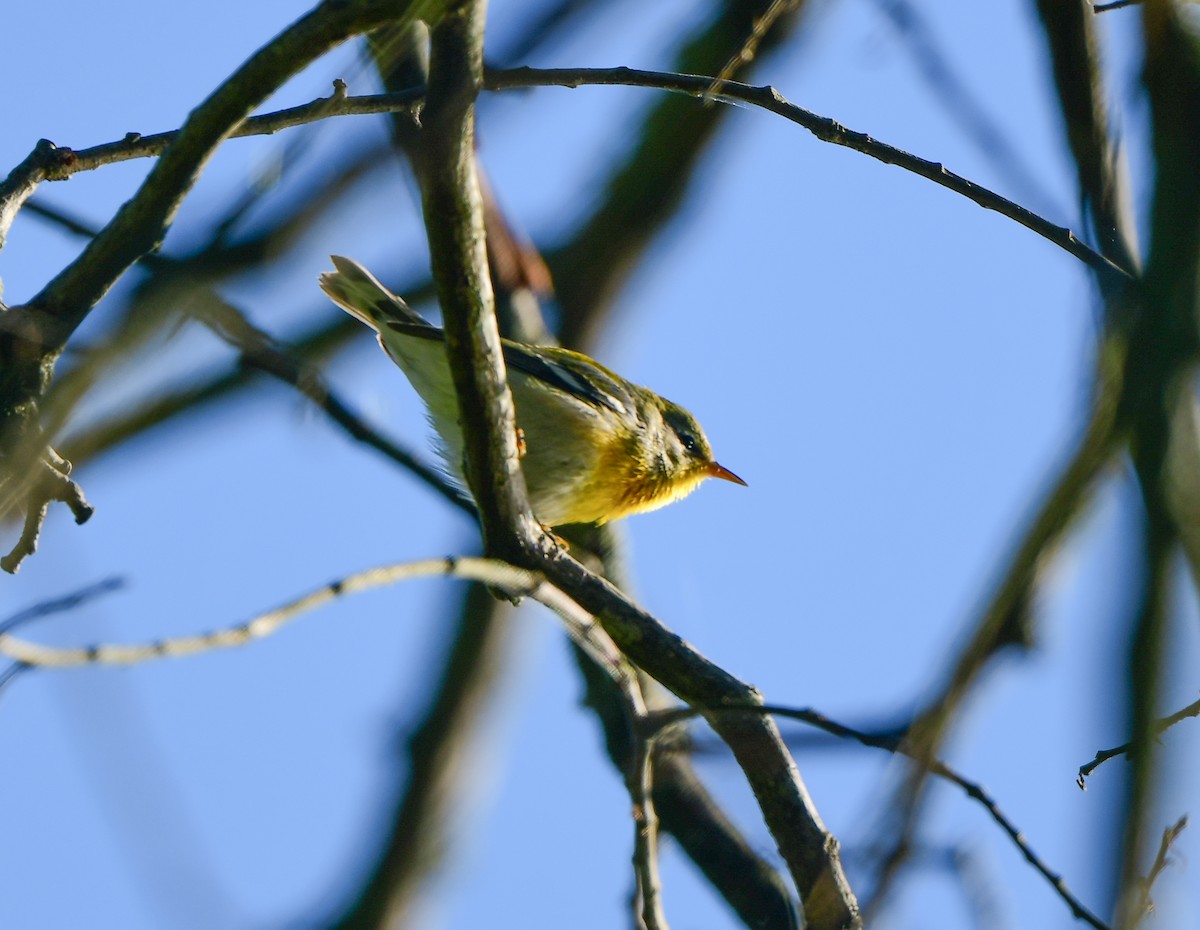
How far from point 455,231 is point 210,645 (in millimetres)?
959

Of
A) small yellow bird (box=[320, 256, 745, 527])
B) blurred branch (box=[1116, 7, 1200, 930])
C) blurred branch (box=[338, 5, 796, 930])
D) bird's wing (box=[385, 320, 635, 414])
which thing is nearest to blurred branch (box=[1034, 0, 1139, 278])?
blurred branch (box=[1116, 7, 1200, 930])

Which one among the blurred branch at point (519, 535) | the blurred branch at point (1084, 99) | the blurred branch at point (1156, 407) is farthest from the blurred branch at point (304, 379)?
the blurred branch at point (1084, 99)

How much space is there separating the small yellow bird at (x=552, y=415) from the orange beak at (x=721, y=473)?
622 mm

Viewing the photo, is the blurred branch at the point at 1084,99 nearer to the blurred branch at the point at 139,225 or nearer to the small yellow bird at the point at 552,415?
the blurred branch at the point at 139,225

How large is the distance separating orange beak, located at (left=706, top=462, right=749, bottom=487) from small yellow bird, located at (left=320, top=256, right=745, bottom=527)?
2.04 feet

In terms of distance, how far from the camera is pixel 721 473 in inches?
269

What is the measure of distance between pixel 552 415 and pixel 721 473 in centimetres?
155

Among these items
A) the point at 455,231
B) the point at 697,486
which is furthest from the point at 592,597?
the point at 697,486

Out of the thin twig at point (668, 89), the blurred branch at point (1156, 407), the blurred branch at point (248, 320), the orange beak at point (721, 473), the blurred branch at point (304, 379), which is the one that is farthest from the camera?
the orange beak at point (721, 473)

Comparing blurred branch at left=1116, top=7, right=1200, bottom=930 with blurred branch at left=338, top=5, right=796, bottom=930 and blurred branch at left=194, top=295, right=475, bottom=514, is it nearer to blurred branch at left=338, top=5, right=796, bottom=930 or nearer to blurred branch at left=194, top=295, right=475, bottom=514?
blurred branch at left=194, top=295, right=475, bottom=514

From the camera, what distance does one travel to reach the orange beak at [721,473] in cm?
677

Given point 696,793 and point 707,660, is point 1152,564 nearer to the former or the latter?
point 707,660

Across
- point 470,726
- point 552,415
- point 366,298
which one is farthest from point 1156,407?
point 366,298

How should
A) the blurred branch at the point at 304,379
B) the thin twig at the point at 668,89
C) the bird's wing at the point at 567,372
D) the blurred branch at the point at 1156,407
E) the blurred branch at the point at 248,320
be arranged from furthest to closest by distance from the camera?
the bird's wing at the point at 567,372 → the thin twig at the point at 668,89 → the blurred branch at the point at 304,379 → the blurred branch at the point at 248,320 → the blurred branch at the point at 1156,407
